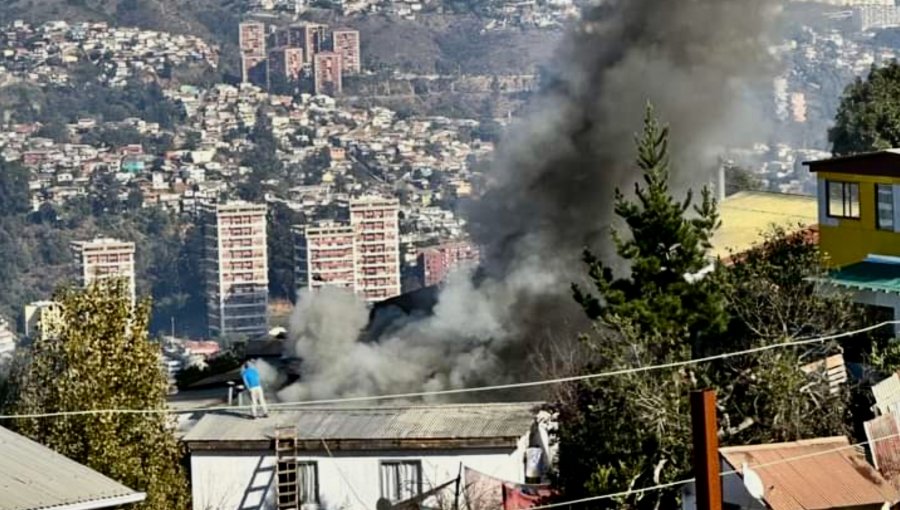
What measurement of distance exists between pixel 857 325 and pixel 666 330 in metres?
2.69

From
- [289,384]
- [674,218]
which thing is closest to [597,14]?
[289,384]

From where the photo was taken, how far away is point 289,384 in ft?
116

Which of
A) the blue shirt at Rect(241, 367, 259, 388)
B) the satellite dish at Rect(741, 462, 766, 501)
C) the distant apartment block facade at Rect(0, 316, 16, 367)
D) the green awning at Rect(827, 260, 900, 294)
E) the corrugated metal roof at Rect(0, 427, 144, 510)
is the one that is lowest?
the distant apartment block facade at Rect(0, 316, 16, 367)

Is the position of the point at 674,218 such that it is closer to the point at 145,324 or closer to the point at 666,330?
the point at 666,330

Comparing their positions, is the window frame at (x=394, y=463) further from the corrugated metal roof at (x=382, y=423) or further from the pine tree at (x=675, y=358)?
the pine tree at (x=675, y=358)

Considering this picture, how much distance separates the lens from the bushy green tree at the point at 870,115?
4578 cm

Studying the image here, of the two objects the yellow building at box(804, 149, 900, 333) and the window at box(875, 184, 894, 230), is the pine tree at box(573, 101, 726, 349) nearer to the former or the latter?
the yellow building at box(804, 149, 900, 333)

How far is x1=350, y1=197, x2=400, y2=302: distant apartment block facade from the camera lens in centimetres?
15700

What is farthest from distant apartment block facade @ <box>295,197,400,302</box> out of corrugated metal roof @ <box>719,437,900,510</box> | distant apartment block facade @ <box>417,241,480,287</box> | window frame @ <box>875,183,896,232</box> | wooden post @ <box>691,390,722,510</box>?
wooden post @ <box>691,390,722,510</box>

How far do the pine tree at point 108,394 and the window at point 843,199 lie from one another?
34.1ft

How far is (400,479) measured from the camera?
27.1 metres

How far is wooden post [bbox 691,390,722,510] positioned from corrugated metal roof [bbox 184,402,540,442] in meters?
12.5

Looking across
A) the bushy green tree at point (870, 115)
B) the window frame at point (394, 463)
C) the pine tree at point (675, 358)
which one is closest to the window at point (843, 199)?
the pine tree at point (675, 358)

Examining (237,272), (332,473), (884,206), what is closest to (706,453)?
(332,473)
